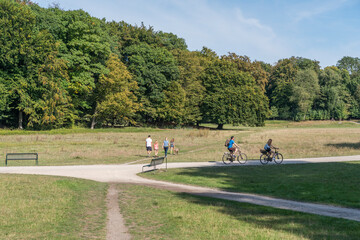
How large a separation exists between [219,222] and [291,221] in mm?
2080

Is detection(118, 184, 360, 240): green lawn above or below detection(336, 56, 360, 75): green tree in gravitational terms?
below

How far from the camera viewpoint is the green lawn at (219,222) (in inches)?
318

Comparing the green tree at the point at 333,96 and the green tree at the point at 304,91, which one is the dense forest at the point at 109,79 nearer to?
the green tree at the point at 304,91

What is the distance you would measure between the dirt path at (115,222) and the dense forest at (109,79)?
40451 millimetres

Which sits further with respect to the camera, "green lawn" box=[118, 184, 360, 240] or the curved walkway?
the curved walkway

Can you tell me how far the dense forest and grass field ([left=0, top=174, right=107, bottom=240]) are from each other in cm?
3694

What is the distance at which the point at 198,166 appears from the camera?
→ 2192 centimetres

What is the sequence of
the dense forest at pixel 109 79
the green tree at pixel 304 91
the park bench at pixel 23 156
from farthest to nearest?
the green tree at pixel 304 91 → the dense forest at pixel 109 79 → the park bench at pixel 23 156

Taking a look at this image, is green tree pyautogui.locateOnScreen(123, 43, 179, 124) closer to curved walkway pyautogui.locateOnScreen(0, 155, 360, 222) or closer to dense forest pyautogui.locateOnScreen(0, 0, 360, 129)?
dense forest pyautogui.locateOnScreen(0, 0, 360, 129)

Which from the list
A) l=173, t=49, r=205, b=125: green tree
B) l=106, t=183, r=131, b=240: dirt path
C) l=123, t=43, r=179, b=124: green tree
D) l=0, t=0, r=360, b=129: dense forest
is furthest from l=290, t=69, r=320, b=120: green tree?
l=106, t=183, r=131, b=240: dirt path

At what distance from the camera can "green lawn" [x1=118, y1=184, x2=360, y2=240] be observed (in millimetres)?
8086

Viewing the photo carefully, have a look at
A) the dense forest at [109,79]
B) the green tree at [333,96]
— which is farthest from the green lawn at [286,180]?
the green tree at [333,96]

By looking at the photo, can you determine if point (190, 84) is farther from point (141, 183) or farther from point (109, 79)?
point (141, 183)

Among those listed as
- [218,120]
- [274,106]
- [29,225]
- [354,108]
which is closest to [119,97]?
[218,120]
